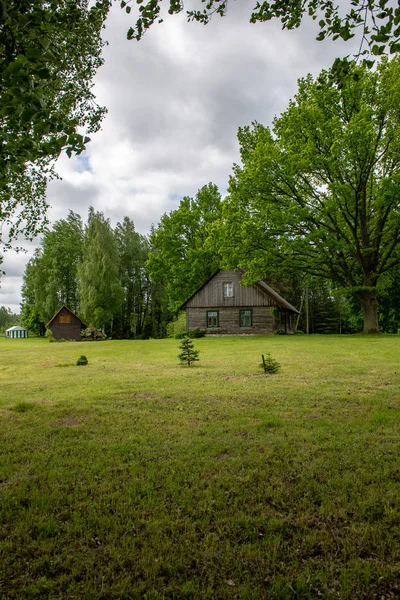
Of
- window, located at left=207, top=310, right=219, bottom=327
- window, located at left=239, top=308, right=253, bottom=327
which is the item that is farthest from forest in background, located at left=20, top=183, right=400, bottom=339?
window, located at left=239, top=308, right=253, bottom=327

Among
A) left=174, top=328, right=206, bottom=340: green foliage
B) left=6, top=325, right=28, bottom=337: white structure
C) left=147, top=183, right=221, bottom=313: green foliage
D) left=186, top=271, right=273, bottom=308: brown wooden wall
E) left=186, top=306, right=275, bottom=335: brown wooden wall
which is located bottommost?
left=6, top=325, right=28, bottom=337: white structure

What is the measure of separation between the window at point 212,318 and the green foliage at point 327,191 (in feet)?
28.5

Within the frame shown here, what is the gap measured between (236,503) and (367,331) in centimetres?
2414

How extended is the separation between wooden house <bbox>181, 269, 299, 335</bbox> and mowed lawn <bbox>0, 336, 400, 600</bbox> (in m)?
25.4

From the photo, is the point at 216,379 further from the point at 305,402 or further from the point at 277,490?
the point at 277,490

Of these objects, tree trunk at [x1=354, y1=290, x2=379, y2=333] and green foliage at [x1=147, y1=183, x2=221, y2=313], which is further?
green foliage at [x1=147, y1=183, x2=221, y2=313]

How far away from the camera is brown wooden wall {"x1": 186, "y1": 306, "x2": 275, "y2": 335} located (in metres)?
32.4

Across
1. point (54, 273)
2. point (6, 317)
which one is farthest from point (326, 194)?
point (6, 317)

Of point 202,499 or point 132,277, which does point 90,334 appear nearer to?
point 132,277

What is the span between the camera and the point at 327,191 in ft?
85.5

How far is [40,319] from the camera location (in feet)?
170

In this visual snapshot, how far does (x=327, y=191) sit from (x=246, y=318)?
501 inches

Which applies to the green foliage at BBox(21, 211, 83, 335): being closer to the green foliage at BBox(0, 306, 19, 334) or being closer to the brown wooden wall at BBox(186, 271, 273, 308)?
the brown wooden wall at BBox(186, 271, 273, 308)

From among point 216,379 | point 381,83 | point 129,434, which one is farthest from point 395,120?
point 129,434
